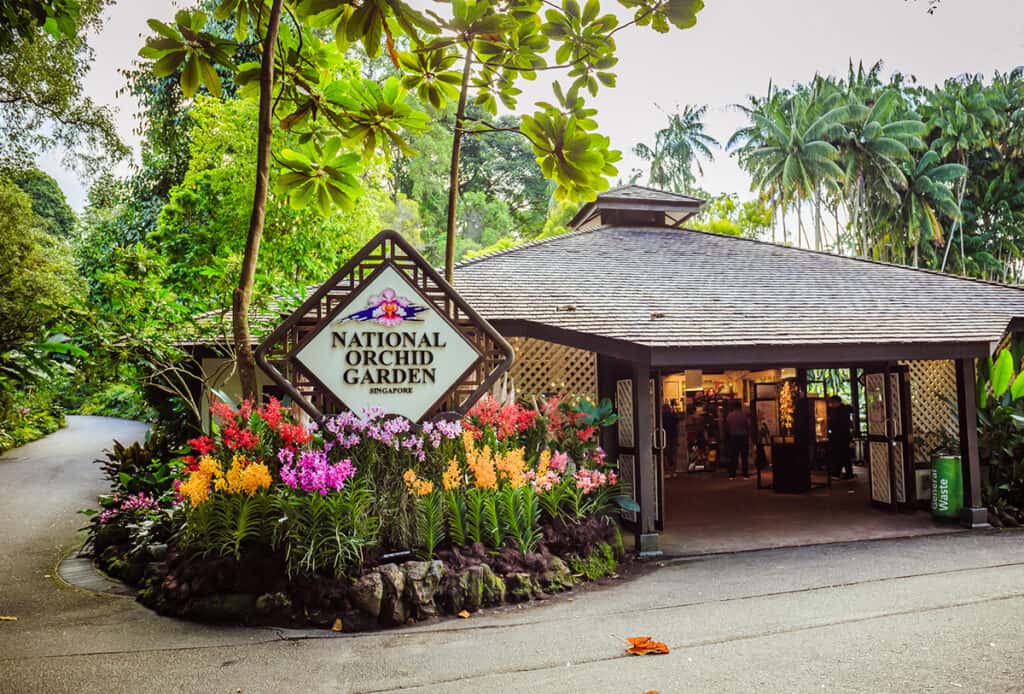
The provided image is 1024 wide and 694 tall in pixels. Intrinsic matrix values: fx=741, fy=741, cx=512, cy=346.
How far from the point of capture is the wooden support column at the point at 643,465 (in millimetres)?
8125

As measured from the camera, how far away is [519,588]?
6.21 meters

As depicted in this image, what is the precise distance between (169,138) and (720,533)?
18168 mm

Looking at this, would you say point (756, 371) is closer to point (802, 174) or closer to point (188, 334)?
point (188, 334)

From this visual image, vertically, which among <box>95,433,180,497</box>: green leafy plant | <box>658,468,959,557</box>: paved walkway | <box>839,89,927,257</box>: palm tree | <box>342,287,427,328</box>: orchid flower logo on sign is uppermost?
<box>839,89,927,257</box>: palm tree

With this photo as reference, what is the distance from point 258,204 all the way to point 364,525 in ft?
8.44

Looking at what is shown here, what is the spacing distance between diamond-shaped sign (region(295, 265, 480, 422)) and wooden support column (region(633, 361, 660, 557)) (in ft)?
8.47

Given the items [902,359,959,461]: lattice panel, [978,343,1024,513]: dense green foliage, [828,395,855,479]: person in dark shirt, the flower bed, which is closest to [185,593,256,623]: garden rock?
the flower bed

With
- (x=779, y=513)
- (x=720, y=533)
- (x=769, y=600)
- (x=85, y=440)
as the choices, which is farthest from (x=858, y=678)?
(x=85, y=440)

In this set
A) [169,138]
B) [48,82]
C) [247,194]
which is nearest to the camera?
[48,82]

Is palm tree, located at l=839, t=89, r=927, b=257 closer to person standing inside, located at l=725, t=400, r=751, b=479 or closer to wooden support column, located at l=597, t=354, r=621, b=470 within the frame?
person standing inside, located at l=725, t=400, r=751, b=479

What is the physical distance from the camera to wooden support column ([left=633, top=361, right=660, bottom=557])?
8125 millimetres

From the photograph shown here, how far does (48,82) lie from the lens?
43.7 ft

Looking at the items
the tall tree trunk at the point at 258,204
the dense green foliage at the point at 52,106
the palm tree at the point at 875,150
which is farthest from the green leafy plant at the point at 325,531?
the palm tree at the point at 875,150

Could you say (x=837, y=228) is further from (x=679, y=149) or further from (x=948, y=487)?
(x=948, y=487)
